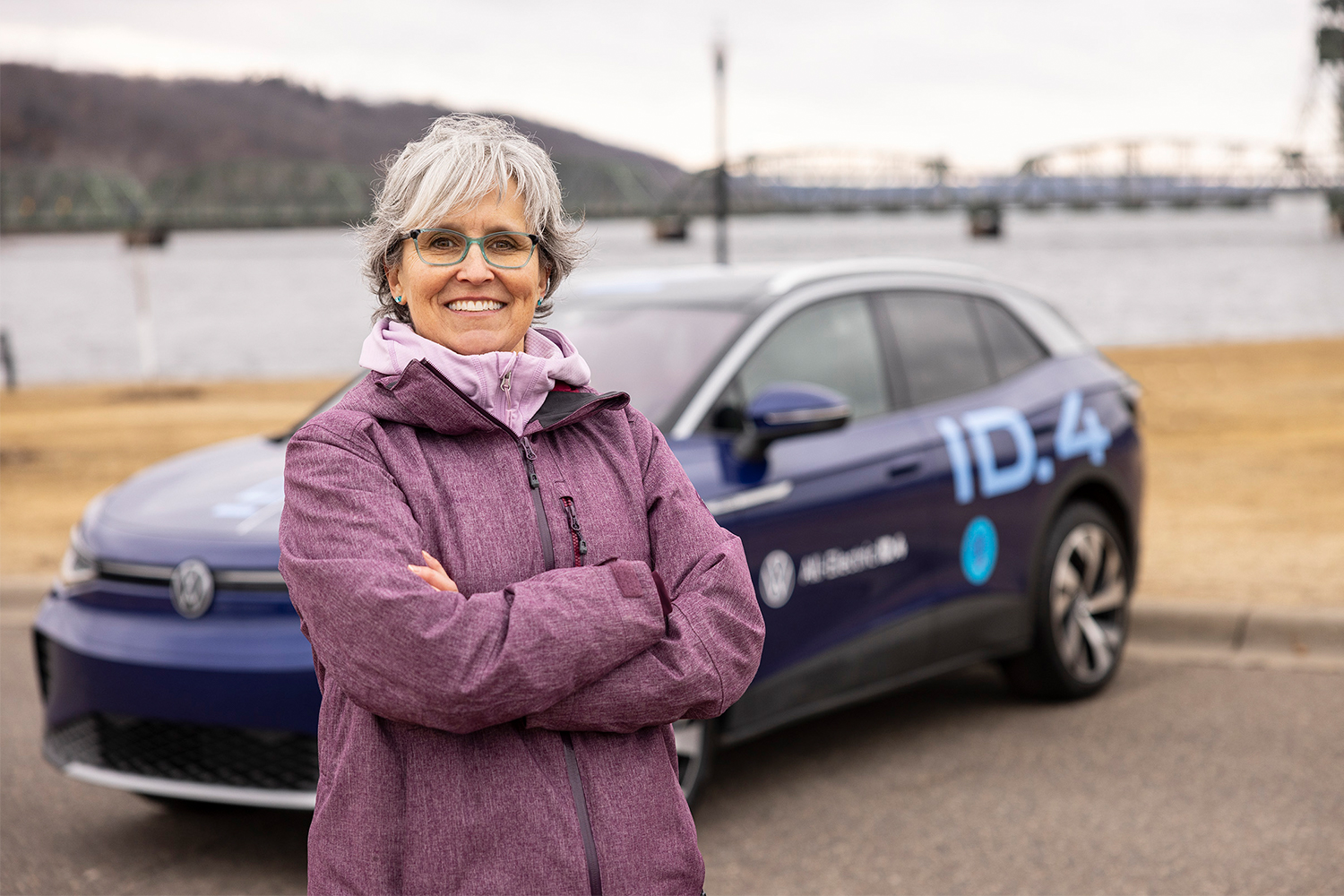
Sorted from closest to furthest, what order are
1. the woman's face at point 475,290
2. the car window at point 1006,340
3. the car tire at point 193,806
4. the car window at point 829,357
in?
the woman's face at point 475,290, the car tire at point 193,806, the car window at point 829,357, the car window at point 1006,340

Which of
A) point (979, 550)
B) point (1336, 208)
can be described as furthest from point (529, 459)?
point (1336, 208)

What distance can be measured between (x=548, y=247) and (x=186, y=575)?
83.9 inches

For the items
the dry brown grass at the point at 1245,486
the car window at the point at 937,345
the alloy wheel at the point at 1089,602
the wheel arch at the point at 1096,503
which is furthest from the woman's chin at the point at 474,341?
the dry brown grass at the point at 1245,486

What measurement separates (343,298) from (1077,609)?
71910mm

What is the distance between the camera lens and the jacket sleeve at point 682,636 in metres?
1.84

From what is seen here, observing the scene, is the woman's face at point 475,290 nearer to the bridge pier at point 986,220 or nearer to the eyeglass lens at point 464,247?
the eyeglass lens at point 464,247

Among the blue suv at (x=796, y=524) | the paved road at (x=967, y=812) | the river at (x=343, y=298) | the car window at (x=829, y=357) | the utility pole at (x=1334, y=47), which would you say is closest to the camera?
the blue suv at (x=796, y=524)

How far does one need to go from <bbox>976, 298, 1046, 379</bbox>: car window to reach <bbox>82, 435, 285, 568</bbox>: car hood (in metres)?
2.77

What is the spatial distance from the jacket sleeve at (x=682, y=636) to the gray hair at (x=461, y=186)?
32 centimetres

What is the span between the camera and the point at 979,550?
4.95 metres

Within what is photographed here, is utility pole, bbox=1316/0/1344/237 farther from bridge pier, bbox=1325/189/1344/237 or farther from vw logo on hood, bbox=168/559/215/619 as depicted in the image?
vw logo on hood, bbox=168/559/215/619

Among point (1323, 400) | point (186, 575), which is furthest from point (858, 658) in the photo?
Result: point (1323, 400)

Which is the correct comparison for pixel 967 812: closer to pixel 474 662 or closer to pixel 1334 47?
pixel 474 662

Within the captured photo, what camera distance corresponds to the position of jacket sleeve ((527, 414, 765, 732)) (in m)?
1.84
